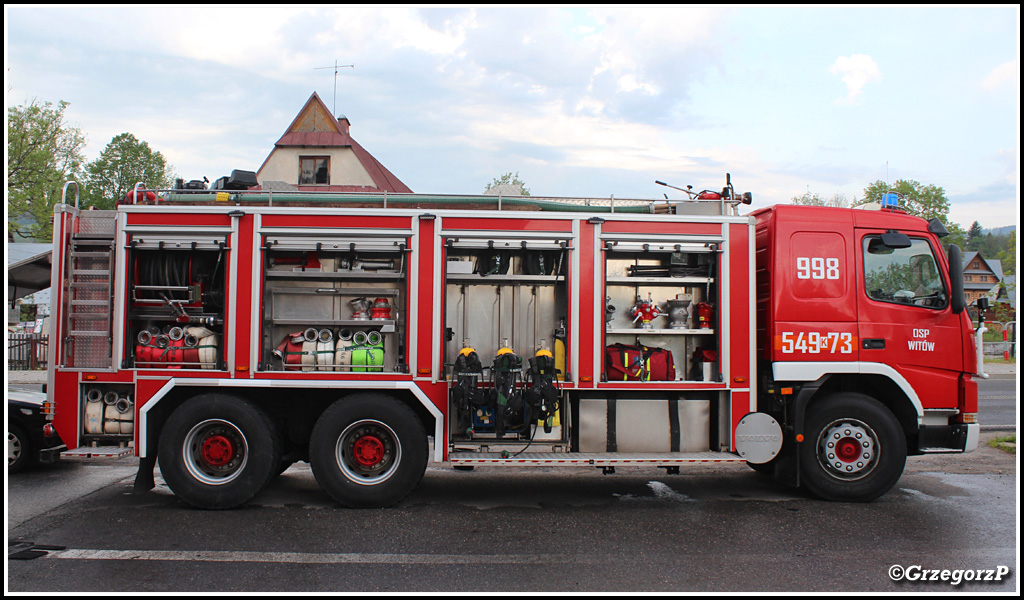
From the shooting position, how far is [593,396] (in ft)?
21.3

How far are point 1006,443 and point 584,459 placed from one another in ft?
24.5

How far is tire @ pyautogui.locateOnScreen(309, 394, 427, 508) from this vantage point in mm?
6043

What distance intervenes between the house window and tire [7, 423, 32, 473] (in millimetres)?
28389

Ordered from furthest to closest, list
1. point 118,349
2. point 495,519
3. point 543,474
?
point 543,474 < point 118,349 < point 495,519

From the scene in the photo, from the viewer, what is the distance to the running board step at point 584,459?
609cm

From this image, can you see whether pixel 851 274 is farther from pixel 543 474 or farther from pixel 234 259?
pixel 234 259

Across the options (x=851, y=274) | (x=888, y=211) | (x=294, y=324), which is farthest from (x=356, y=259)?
(x=888, y=211)

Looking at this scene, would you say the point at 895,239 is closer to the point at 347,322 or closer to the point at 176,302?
the point at 347,322

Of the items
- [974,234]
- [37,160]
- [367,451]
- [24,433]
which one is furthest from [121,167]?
[974,234]

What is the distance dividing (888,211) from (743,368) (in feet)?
8.13

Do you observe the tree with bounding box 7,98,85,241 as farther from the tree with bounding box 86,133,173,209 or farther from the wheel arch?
the wheel arch

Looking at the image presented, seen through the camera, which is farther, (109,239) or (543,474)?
A: (543,474)

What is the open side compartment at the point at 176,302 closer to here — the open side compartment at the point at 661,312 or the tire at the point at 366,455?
the tire at the point at 366,455

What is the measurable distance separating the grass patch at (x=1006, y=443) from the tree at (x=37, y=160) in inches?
1474
